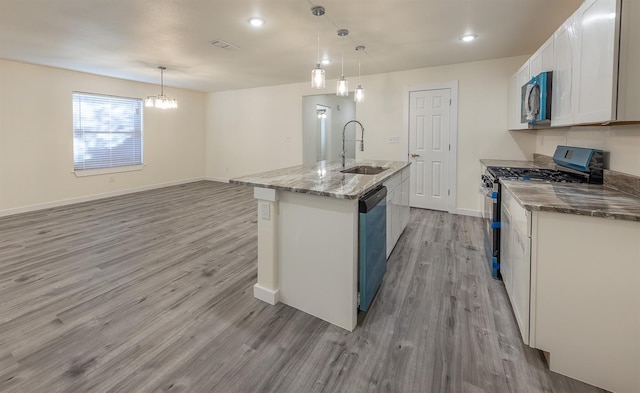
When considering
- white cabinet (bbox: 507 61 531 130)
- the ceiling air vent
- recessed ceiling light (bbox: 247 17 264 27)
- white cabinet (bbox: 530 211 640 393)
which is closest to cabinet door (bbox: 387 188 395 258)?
white cabinet (bbox: 530 211 640 393)

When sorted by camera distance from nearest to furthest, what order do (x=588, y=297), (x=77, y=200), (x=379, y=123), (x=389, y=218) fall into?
(x=588, y=297) → (x=389, y=218) → (x=379, y=123) → (x=77, y=200)

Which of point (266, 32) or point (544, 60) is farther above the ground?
point (266, 32)

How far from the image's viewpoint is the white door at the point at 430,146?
5.22m

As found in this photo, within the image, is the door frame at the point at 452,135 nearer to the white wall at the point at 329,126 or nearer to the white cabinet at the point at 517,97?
the white cabinet at the point at 517,97

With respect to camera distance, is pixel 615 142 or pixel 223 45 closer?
pixel 615 142

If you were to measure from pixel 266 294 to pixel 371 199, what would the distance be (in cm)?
110

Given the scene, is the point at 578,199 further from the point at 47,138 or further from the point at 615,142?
the point at 47,138

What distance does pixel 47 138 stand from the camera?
5457mm

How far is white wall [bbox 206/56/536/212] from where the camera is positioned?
4.79m

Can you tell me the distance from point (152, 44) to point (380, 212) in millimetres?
3705

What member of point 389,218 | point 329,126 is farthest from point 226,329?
point 329,126

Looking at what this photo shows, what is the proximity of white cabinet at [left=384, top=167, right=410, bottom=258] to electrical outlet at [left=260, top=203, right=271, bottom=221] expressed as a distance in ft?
3.78

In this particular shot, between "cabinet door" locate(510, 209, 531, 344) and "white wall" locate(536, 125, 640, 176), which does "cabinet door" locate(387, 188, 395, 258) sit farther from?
"white wall" locate(536, 125, 640, 176)

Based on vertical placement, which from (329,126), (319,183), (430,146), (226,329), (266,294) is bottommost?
(226,329)
